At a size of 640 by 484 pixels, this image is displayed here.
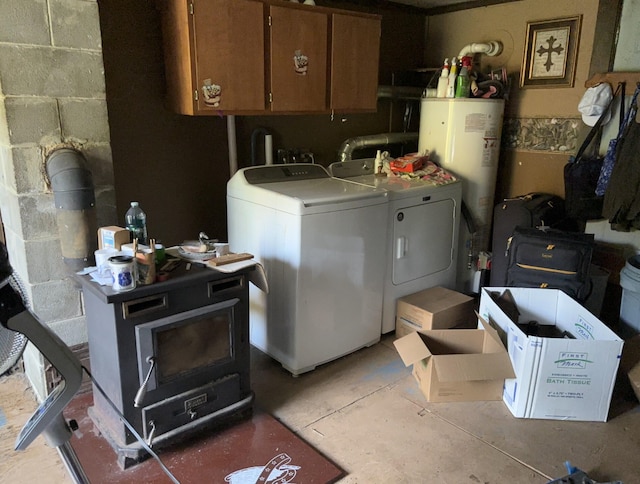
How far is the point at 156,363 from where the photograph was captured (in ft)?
6.29

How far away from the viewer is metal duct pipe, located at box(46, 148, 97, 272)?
200cm

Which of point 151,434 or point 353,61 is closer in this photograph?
point 151,434

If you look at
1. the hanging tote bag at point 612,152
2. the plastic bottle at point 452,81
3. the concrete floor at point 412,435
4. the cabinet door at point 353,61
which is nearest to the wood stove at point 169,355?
the concrete floor at point 412,435

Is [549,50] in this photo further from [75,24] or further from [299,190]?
[75,24]

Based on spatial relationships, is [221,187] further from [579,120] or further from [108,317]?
[579,120]

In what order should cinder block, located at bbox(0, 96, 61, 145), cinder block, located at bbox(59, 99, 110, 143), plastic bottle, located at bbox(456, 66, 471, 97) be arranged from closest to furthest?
cinder block, located at bbox(0, 96, 61, 145)
cinder block, located at bbox(59, 99, 110, 143)
plastic bottle, located at bbox(456, 66, 471, 97)

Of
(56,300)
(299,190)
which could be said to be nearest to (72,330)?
(56,300)

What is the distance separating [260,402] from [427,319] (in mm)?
1053

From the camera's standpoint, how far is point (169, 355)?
6.44 ft

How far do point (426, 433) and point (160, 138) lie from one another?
6.80 feet

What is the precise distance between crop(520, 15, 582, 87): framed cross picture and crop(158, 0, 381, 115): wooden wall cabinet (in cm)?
118

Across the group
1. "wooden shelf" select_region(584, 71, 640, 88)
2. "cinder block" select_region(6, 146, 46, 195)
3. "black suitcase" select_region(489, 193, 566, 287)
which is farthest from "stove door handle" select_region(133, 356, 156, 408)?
"wooden shelf" select_region(584, 71, 640, 88)

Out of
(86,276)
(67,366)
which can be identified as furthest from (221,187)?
(67,366)

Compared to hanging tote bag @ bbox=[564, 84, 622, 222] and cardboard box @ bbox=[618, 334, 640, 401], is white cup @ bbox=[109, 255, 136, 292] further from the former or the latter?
hanging tote bag @ bbox=[564, 84, 622, 222]
